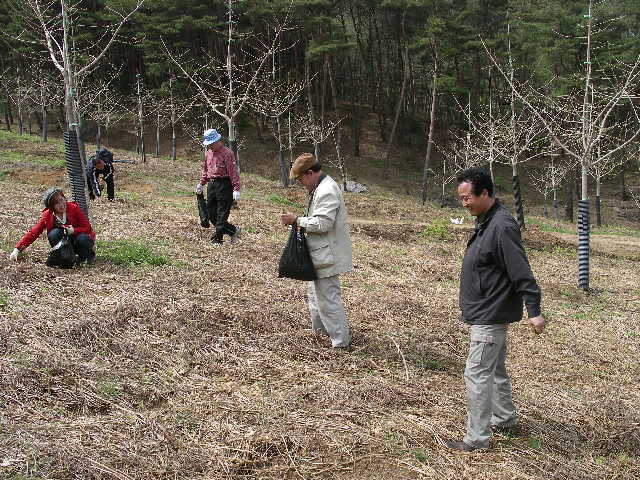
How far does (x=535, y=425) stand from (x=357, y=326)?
7.25ft

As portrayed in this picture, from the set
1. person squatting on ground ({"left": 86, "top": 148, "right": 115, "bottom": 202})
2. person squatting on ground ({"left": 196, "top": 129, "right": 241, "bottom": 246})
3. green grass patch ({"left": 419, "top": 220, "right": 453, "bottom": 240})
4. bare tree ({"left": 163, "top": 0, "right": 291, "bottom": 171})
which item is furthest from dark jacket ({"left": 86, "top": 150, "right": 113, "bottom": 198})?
green grass patch ({"left": 419, "top": 220, "right": 453, "bottom": 240})

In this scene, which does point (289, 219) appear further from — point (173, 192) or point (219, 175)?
point (173, 192)

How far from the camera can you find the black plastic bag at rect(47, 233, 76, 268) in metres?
6.75

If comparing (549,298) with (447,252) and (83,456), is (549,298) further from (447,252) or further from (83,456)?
(83,456)

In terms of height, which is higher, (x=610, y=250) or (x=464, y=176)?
(x=464, y=176)

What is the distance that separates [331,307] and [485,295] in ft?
5.46

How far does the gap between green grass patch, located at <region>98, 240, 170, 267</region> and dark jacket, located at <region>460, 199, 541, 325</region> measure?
15.8ft

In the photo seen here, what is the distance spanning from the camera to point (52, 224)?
22.2ft

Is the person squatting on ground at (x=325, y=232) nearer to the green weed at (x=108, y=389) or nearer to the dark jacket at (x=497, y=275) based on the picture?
the dark jacket at (x=497, y=275)

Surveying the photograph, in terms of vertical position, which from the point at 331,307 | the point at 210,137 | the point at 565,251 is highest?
the point at 210,137

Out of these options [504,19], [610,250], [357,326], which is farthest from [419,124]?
[357,326]

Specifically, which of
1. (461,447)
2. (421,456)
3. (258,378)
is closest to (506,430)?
(461,447)

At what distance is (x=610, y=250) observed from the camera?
1806 cm

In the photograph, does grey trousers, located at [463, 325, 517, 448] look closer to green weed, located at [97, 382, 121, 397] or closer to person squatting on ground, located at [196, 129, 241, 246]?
green weed, located at [97, 382, 121, 397]
